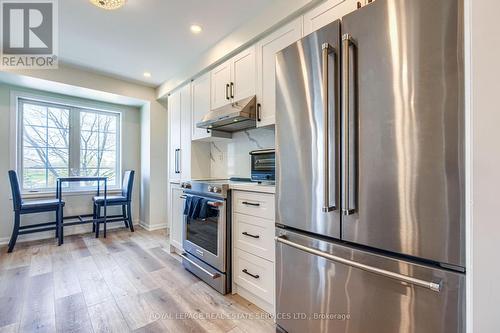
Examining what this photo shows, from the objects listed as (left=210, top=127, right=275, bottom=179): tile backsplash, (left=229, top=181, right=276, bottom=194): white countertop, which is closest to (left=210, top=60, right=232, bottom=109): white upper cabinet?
(left=210, top=127, right=275, bottom=179): tile backsplash

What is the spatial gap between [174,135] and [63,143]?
2146mm


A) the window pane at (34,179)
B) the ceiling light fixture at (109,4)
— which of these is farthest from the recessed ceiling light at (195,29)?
the window pane at (34,179)

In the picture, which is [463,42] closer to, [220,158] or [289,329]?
[289,329]

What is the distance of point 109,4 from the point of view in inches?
77.8

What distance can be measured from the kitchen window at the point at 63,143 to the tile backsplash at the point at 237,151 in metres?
2.48

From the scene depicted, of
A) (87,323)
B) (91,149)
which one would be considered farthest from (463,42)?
(91,149)

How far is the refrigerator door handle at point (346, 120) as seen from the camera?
1.10m

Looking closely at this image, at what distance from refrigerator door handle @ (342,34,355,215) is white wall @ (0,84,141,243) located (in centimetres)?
454

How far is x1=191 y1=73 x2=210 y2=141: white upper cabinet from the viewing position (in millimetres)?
2846

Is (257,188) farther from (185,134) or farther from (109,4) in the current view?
(109,4)

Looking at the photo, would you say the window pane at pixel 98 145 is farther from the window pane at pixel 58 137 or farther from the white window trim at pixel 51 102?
the window pane at pixel 58 137

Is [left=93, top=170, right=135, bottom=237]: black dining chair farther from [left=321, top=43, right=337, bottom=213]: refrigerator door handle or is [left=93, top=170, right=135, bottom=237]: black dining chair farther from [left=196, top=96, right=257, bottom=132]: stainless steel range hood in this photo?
[left=321, top=43, right=337, bottom=213]: refrigerator door handle

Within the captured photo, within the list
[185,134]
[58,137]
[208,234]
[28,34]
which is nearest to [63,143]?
[58,137]

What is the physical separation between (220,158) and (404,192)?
8.28 feet
